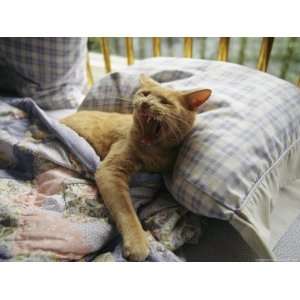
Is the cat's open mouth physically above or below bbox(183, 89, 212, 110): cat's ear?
below

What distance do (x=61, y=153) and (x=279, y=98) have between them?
2.07 feet

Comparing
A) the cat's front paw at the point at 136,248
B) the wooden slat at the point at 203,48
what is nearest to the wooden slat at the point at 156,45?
the wooden slat at the point at 203,48

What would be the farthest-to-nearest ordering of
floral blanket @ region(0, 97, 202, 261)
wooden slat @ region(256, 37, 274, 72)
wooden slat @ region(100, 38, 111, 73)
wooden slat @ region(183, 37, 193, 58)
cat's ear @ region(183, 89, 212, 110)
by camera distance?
wooden slat @ region(100, 38, 111, 73) < wooden slat @ region(183, 37, 193, 58) < wooden slat @ region(256, 37, 274, 72) < cat's ear @ region(183, 89, 212, 110) < floral blanket @ region(0, 97, 202, 261)

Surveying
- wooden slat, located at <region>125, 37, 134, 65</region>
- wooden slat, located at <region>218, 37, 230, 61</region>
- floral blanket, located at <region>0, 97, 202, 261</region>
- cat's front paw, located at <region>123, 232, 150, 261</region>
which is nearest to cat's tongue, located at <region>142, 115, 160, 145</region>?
floral blanket, located at <region>0, 97, 202, 261</region>

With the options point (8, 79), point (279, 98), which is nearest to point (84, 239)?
point (279, 98)

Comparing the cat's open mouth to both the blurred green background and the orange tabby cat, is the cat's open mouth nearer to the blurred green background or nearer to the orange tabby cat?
the orange tabby cat

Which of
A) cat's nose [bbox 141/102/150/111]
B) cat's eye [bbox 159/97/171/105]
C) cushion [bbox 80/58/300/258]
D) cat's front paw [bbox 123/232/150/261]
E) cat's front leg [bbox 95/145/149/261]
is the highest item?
cat's eye [bbox 159/97/171/105]

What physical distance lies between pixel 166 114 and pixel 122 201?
0.78 feet

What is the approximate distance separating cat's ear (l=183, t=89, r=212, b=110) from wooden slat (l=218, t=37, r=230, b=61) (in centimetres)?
49

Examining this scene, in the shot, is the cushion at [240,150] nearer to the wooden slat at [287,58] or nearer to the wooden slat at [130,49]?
the wooden slat at [287,58]

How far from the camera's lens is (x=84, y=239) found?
2.44 ft

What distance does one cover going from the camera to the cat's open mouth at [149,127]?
84 centimetres

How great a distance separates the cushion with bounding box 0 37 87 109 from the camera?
4.03 ft
